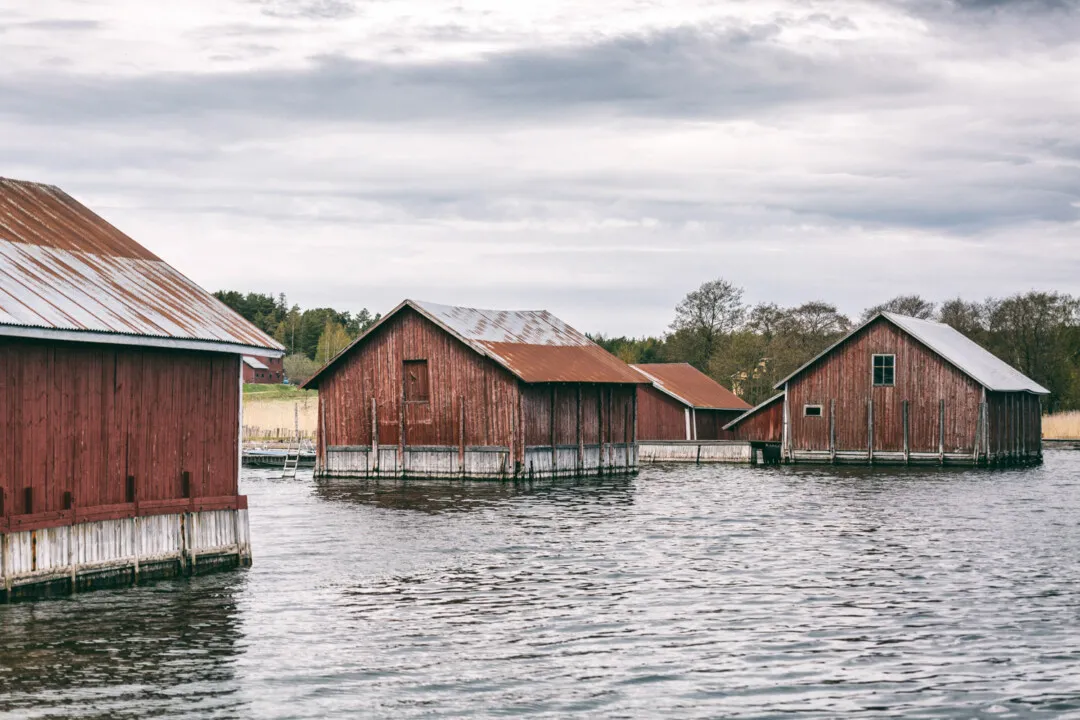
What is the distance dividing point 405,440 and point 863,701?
43.6m

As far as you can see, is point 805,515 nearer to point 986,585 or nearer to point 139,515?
point 986,585

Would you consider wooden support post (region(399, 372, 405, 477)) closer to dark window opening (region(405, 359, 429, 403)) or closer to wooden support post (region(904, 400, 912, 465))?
dark window opening (region(405, 359, 429, 403))

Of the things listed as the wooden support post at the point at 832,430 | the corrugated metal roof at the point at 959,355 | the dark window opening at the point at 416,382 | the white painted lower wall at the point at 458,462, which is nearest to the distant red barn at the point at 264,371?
the corrugated metal roof at the point at 959,355

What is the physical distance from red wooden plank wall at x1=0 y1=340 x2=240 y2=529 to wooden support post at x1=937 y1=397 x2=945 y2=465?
51.5 metres

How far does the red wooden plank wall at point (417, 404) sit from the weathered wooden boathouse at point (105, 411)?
2962 cm

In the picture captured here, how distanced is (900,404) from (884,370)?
202 cm

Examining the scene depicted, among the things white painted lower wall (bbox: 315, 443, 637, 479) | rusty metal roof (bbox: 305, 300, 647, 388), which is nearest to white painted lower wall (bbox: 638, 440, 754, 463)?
rusty metal roof (bbox: 305, 300, 647, 388)

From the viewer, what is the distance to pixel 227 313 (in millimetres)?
28297

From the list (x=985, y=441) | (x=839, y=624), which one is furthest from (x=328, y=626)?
(x=985, y=441)

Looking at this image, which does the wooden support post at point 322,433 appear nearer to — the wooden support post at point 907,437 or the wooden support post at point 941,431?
the wooden support post at point 907,437

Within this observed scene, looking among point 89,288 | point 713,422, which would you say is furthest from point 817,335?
point 89,288

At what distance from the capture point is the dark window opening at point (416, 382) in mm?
59250

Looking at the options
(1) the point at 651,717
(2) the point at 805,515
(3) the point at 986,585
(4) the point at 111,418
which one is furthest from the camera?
(2) the point at 805,515

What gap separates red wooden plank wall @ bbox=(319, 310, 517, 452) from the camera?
57.8 meters
